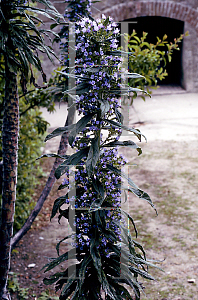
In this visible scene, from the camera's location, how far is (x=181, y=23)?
37.2 ft

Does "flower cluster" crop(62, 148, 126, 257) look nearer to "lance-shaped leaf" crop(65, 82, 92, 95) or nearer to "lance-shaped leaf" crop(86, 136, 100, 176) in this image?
"lance-shaped leaf" crop(86, 136, 100, 176)

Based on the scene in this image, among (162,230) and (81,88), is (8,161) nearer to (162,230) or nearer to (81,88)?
(81,88)

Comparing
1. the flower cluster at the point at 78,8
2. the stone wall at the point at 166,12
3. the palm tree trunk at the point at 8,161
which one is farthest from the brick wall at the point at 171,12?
the palm tree trunk at the point at 8,161

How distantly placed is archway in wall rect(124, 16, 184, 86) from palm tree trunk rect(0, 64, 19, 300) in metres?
9.57

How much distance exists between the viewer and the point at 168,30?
1219cm

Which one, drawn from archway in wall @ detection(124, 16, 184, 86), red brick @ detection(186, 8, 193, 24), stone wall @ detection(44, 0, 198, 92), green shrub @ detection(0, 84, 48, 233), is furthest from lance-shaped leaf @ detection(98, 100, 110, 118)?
archway in wall @ detection(124, 16, 184, 86)

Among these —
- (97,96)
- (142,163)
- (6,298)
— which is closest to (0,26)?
→ (97,96)

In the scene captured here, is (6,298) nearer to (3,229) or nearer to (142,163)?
(3,229)

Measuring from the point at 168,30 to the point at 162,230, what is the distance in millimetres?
9364

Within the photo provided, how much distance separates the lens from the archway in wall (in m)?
11.8

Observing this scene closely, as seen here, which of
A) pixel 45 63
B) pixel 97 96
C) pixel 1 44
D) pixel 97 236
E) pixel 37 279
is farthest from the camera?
pixel 45 63

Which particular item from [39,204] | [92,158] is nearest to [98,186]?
[92,158]

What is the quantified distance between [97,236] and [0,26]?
171 cm

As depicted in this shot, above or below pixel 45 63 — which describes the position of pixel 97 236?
below
